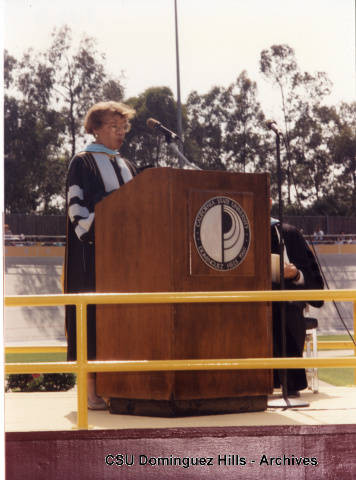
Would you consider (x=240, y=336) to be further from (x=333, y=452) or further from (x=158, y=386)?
(x=333, y=452)

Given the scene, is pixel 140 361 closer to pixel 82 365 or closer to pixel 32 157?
pixel 82 365

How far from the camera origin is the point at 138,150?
32.3 meters

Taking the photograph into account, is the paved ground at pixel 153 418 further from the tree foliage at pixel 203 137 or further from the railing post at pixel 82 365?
the tree foliage at pixel 203 137

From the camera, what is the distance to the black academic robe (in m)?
4.37

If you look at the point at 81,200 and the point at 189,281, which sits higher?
the point at 81,200

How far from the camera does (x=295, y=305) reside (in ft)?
16.1

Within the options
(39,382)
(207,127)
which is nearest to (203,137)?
(207,127)

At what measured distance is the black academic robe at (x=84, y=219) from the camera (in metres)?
4.37

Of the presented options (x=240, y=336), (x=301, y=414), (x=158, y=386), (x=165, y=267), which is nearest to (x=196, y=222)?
(x=165, y=267)

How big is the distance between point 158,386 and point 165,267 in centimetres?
60

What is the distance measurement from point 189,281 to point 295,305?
4.89 ft

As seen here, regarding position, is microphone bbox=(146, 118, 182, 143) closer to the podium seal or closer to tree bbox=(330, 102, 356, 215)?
the podium seal

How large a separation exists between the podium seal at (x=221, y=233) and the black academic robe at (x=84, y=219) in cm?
91

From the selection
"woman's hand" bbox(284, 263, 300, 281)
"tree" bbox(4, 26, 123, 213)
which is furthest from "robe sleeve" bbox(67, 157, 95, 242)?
"tree" bbox(4, 26, 123, 213)
